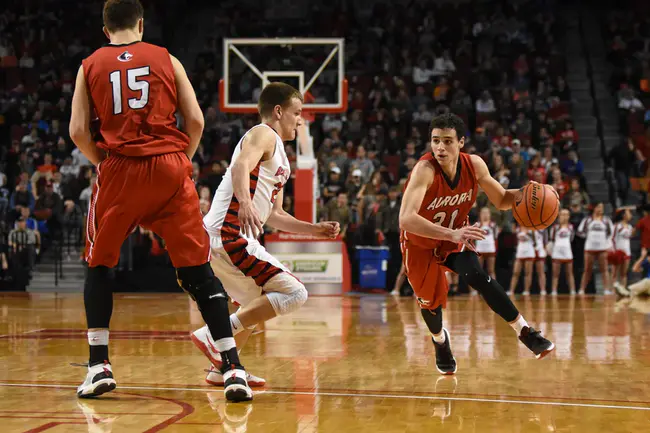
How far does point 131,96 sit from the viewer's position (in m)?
4.23

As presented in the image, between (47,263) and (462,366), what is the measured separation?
11611 mm

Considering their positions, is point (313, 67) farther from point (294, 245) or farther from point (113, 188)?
point (113, 188)

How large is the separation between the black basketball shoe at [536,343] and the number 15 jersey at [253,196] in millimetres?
1743

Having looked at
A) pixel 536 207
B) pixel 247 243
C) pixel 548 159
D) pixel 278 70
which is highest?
pixel 278 70

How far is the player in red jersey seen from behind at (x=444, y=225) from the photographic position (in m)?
5.36

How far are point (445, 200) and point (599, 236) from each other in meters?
9.54

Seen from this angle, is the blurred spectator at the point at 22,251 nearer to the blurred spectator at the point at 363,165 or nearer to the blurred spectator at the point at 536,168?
the blurred spectator at the point at 363,165

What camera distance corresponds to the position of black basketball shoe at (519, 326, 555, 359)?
5195 mm

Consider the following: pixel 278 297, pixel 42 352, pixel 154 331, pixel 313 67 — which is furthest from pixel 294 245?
pixel 278 297

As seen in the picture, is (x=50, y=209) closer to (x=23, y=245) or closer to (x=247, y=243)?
(x=23, y=245)

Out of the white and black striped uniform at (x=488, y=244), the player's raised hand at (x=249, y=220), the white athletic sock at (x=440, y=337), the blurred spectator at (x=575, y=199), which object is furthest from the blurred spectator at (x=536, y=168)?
the player's raised hand at (x=249, y=220)

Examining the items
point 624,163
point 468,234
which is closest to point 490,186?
point 468,234

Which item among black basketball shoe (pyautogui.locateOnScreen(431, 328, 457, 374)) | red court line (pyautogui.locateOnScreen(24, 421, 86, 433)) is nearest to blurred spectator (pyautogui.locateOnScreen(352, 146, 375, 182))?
black basketball shoe (pyautogui.locateOnScreen(431, 328, 457, 374))

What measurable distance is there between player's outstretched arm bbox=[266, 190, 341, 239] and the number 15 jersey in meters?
0.20
